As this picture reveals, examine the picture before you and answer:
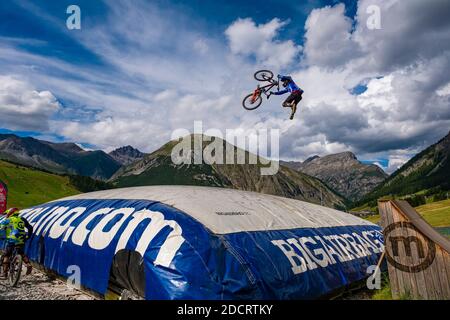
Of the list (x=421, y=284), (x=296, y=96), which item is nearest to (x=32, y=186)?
(x=296, y=96)

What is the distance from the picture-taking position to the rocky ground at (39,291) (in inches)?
530

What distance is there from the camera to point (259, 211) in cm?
1609

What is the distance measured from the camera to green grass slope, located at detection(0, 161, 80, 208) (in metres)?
139

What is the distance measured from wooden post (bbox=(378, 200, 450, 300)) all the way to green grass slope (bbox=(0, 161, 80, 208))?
464 feet

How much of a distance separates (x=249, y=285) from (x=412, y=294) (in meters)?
5.09

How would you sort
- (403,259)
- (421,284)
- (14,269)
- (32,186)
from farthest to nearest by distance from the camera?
(32,186)
(14,269)
(403,259)
(421,284)

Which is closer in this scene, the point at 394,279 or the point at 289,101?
the point at 394,279

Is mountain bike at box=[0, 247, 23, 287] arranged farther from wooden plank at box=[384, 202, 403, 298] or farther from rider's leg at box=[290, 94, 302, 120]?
rider's leg at box=[290, 94, 302, 120]

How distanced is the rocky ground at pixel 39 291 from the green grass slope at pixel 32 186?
423 feet

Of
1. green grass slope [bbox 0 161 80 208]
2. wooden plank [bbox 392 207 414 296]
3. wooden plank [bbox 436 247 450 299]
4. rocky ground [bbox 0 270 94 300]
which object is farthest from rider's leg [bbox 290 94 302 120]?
green grass slope [bbox 0 161 80 208]

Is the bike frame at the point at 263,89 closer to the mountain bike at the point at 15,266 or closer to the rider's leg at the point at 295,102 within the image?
the rider's leg at the point at 295,102

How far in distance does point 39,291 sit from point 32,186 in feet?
564

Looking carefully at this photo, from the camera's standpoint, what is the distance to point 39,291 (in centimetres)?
1431

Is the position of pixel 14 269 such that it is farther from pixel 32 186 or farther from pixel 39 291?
pixel 32 186
